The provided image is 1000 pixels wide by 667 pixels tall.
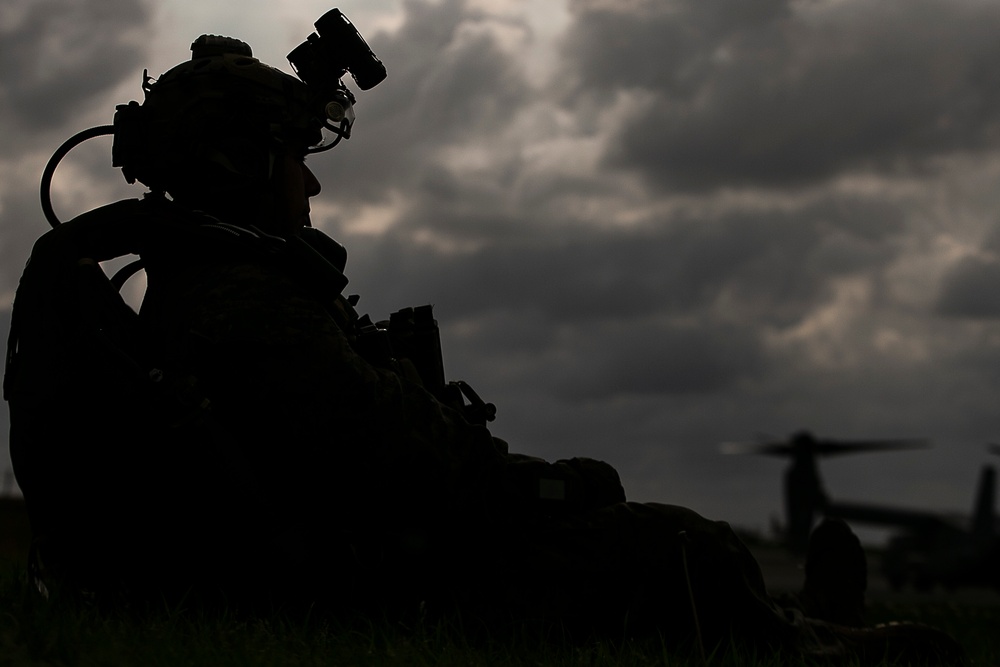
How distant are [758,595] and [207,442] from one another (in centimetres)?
221

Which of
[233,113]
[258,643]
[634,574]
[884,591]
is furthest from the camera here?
[884,591]

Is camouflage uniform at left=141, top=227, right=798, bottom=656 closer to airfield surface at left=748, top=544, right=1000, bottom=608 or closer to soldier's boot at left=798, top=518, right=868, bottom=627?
soldier's boot at left=798, top=518, right=868, bottom=627

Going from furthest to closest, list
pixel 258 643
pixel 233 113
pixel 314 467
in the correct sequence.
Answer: pixel 233 113, pixel 314 467, pixel 258 643

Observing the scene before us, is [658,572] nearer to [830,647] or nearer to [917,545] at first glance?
[830,647]

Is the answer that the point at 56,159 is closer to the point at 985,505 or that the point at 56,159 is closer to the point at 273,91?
the point at 273,91

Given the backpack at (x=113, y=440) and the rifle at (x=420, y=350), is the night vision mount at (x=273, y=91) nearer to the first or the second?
the backpack at (x=113, y=440)

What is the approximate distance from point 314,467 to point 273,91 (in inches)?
64.5

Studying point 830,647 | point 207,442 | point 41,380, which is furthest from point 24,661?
point 830,647

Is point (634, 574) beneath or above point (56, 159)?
beneath

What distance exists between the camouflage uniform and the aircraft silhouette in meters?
31.0

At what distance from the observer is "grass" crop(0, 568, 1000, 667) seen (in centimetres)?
302

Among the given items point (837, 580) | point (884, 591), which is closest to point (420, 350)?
point (837, 580)

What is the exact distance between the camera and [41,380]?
3.71m

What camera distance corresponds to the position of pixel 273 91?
436 centimetres
